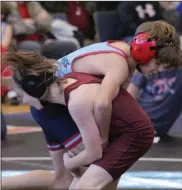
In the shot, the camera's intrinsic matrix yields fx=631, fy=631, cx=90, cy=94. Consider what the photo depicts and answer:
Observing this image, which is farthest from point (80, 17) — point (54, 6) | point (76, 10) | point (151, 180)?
point (151, 180)

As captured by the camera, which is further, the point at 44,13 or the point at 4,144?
the point at 44,13

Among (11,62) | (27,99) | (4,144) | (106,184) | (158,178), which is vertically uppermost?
(11,62)

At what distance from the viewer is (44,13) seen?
734 centimetres

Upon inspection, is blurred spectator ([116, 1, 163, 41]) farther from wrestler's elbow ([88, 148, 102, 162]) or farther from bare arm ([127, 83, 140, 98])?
wrestler's elbow ([88, 148, 102, 162])

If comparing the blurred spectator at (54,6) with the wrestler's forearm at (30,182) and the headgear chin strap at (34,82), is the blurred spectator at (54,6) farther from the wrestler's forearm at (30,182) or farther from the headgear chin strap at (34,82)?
the headgear chin strap at (34,82)

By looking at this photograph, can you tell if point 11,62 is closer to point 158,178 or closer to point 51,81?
point 51,81

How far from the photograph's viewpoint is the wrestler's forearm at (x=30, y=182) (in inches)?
134

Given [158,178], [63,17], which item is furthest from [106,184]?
[63,17]

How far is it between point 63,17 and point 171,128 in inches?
118

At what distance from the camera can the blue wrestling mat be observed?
3936 millimetres

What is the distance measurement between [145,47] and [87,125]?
17.7 inches

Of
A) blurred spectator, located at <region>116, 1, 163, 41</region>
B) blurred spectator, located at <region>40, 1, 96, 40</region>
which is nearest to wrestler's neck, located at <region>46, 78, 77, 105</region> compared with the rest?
blurred spectator, located at <region>116, 1, 163, 41</region>

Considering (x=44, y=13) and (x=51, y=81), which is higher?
(x=51, y=81)

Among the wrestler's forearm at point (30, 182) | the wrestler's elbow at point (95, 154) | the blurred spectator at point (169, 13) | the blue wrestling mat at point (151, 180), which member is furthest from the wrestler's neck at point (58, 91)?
the blurred spectator at point (169, 13)
